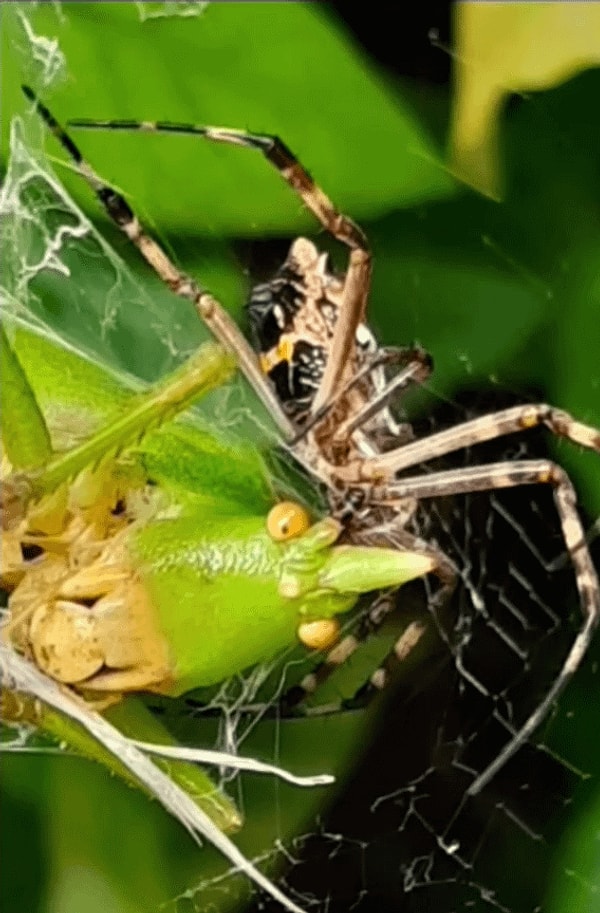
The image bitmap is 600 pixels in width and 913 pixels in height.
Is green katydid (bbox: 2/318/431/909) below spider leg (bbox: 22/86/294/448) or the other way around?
below

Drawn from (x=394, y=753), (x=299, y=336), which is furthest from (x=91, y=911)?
(x=299, y=336)

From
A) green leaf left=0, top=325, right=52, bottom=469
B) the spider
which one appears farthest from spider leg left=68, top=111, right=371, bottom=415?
green leaf left=0, top=325, right=52, bottom=469

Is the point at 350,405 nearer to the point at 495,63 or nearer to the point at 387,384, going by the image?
the point at 387,384

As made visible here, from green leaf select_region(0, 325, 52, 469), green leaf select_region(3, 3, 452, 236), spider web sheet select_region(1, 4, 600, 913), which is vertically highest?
green leaf select_region(3, 3, 452, 236)

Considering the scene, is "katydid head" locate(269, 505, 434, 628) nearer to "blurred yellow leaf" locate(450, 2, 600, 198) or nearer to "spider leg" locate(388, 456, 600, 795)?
"spider leg" locate(388, 456, 600, 795)

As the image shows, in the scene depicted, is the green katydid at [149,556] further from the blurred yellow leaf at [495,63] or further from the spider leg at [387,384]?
the blurred yellow leaf at [495,63]

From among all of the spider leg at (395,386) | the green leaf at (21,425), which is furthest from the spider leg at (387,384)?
the green leaf at (21,425)

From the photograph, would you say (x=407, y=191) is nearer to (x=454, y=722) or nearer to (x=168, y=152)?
(x=168, y=152)
